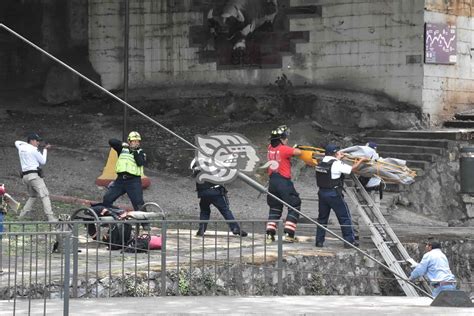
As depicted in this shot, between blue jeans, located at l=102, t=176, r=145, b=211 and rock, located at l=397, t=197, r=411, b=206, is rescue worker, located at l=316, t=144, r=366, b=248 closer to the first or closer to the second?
blue jeans, located at l=102, t=176, r=145, b=211

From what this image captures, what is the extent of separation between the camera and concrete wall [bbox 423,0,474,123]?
24016mm

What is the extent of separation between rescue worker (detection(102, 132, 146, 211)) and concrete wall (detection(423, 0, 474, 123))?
8947 mm

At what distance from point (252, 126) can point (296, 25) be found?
8.52 ft

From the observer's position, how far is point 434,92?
79.2 ft

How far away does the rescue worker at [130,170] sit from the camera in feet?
55.5

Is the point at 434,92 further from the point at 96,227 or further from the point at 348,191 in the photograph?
the point at 96,227

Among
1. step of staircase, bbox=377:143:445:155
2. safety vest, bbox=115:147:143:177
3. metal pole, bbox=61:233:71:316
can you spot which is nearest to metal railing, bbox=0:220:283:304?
metal pole, bbox=61:233:71:316

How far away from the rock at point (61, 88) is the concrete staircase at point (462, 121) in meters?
9.22

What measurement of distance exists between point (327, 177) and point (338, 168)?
0.25 metres

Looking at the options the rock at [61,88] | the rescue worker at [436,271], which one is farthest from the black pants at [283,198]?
the rock at [61,88]

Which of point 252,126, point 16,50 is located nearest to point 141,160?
point 252,126

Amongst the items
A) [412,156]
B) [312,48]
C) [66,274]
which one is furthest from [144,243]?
[312,48]

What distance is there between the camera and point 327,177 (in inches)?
632

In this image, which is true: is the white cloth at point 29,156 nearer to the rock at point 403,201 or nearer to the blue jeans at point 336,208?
the blue jeans at point 336,208
